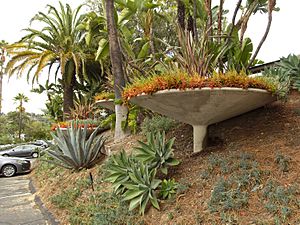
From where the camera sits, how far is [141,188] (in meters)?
3.95

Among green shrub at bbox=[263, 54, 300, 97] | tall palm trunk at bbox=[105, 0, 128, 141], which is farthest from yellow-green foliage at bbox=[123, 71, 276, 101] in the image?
→ tall palm trunk at bbox=[105, 0, 128, 141]

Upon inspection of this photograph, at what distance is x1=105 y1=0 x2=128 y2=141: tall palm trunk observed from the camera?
301 inches

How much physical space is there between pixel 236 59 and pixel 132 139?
3143mm

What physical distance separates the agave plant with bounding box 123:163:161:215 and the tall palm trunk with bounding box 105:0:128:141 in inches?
144

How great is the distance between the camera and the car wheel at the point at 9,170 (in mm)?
12617

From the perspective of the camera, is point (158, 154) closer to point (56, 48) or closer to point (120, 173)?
point (120, 173)

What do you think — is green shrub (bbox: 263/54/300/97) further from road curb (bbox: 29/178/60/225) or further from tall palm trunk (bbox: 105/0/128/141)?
road curb (bbox: 29/178/60/225)

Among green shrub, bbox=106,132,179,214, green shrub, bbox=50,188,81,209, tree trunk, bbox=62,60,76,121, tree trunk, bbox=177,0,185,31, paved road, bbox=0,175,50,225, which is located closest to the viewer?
green shrub, bbox=106,132,179,214

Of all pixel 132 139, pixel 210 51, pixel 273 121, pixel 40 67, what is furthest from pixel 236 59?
pixel 40 67

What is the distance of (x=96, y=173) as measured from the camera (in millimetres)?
6215

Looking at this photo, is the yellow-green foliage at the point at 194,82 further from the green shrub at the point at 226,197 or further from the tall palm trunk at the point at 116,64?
the tall palm trunk at the point at 116,64

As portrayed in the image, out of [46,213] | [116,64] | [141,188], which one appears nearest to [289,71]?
[141,188]

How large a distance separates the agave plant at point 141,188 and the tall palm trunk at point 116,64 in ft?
12.0

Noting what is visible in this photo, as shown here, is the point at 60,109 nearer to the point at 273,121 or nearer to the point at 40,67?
the point at 40,67
